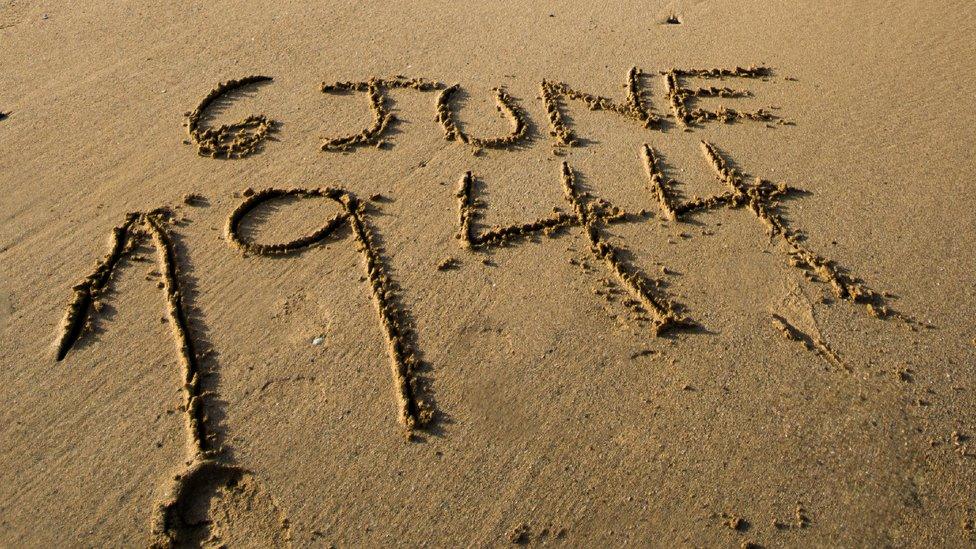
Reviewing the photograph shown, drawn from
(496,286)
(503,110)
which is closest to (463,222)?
(496,286)

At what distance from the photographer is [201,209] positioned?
2754 millimetres

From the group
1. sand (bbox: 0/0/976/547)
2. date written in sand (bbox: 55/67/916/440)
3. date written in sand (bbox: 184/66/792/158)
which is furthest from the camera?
date written in sand (bbox: 184/66/792/158)

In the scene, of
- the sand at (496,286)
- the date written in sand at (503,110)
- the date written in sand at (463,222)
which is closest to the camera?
the sand at (496,286)

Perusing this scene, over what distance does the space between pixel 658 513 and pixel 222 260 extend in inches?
68.1

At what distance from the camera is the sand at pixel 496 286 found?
6.44ft

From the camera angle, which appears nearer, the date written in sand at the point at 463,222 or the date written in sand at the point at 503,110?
the date written in sand at the point at 463,222

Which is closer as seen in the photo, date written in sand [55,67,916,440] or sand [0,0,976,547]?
sand [0,0,976,547]

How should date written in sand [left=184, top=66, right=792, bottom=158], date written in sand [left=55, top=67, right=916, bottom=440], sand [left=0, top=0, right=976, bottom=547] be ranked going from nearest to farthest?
sand [left=0, top=0, right=976, bottom=547] → date written in sand [left=55, top=67, right=916, bottom=440] → date written in sand [left=184, top=66, right=792, bottom=158]

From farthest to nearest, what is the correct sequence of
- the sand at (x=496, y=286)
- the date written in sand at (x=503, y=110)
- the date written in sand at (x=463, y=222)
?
1. the date written in sand at (x=503, y=110)
2. the date written in sand at (x=463, y=222)
3. the sand at (x=496, y=286)

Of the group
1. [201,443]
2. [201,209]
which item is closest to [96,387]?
[201,443]

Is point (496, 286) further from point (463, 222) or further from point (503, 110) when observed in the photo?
point (503, 110)

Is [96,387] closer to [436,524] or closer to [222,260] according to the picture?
[222,260]

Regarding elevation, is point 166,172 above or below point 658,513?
above

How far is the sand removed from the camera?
1.96 metres
